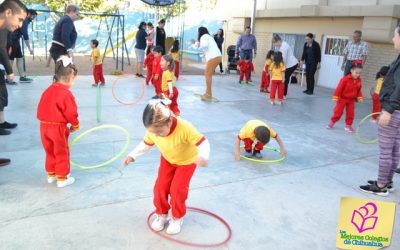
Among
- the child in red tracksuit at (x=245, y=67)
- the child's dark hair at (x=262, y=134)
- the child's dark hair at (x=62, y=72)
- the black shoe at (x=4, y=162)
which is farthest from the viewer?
the child in red tracksuit at (x=245, y=67)

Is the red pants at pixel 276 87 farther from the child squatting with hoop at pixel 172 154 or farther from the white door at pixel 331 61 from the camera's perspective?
the child squatting with hoop at pixel 172 154

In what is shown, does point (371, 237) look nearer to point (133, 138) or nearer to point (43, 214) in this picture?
→ point (43, 214)

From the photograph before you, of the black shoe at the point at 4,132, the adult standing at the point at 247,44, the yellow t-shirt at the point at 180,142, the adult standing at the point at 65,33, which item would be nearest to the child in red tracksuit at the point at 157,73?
the adult standing at the point at 65,33

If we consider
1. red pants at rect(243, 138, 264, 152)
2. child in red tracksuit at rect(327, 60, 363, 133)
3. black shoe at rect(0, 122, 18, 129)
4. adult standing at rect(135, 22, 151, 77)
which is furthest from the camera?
adult standing at rect(135, 22, 151, 77)

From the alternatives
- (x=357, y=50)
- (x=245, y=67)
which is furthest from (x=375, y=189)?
(x=245, y=67)

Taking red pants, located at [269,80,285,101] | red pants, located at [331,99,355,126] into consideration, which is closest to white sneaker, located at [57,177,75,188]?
red pants, located at [331,99,355,126]

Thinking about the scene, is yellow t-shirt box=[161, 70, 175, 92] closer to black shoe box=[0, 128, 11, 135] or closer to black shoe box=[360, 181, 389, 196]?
black shoe box=[0, 128, 11, 135]

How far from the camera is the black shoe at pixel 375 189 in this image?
183 inches

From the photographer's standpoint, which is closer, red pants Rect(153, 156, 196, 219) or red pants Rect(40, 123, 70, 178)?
red pants Rect(153, 156, 196, 219)

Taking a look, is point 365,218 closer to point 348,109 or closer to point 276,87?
point 348,109

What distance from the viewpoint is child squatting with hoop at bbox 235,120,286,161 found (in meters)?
5.11

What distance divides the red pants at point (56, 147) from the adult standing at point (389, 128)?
3510mm

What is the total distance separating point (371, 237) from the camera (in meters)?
3.25

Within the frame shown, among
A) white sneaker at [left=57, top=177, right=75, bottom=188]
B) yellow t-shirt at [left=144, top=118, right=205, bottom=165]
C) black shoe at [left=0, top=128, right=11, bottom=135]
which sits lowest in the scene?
white sneaker at [left=57, top=177, right=75, bottom=188]
